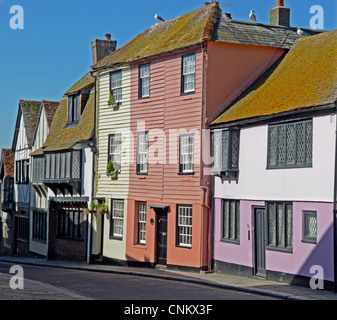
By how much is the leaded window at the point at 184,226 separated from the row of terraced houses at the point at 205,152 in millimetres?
60

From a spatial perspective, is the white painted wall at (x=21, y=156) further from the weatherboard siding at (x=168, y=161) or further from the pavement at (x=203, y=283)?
the pavement at (x=203, y=283)

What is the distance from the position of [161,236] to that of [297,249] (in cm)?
854

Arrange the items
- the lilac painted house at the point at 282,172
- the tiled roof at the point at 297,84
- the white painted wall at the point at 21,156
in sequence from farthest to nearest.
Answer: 1. the white painted wall at the point at 21,156
2. the tiled roof at the point at 297,84
3. the lilac painted house at the point at 282,172

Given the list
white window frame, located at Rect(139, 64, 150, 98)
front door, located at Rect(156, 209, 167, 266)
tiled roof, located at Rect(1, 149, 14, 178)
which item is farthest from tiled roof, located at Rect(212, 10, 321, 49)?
tiled roof, located at Rect(1, 149, 14, 178)

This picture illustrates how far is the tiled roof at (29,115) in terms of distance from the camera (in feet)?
148

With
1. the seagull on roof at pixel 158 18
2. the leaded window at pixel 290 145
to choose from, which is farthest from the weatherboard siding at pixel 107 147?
the leaded window at pixel 290 145

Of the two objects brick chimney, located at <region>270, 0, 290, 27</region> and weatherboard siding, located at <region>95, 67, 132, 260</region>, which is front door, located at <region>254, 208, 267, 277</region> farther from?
brick chimney, located at <region>270, 0, 290, 27</region>

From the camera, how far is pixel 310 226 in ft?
65.3

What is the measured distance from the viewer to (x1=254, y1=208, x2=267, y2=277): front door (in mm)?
22156
